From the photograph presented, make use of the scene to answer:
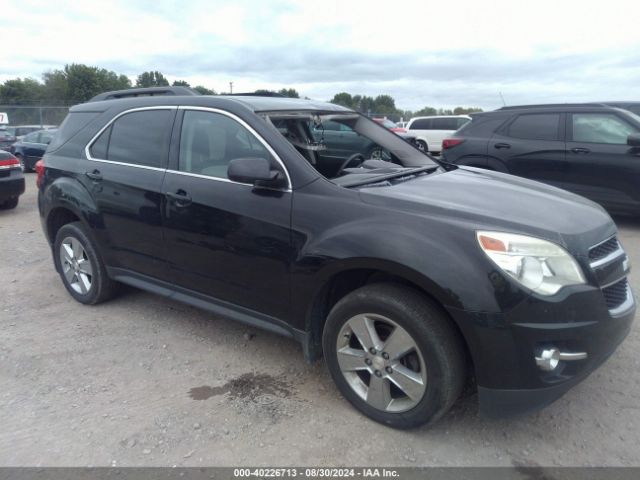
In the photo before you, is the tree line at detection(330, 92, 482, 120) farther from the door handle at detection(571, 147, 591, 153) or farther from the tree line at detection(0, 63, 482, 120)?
the door handle at detection(571, 147, 591, 153)

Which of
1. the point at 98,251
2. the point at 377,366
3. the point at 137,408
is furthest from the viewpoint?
the point at 98,251

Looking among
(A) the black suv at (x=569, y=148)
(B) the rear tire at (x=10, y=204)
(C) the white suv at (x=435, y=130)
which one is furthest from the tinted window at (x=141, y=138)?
(C) the white suv at (x=435, y=130)

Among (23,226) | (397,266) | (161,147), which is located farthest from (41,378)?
(23,226)

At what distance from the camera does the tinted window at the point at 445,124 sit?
67.1ft

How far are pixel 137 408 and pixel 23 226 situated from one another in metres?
6.16

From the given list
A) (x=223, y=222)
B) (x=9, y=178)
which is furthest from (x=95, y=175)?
(x=9, y=178)

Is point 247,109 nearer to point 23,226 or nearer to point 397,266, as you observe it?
point 397,266

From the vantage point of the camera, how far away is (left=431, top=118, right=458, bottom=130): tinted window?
2045cm

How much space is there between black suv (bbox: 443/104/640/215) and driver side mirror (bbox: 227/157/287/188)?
5463 millimetres

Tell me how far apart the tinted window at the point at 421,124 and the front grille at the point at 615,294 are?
1891cm

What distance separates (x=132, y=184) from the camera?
3.84 metres

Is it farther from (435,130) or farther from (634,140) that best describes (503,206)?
(435,130)

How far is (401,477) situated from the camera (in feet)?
8.15

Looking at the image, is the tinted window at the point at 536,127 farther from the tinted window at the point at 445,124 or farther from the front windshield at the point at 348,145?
the tinted window at the point at 445,124
